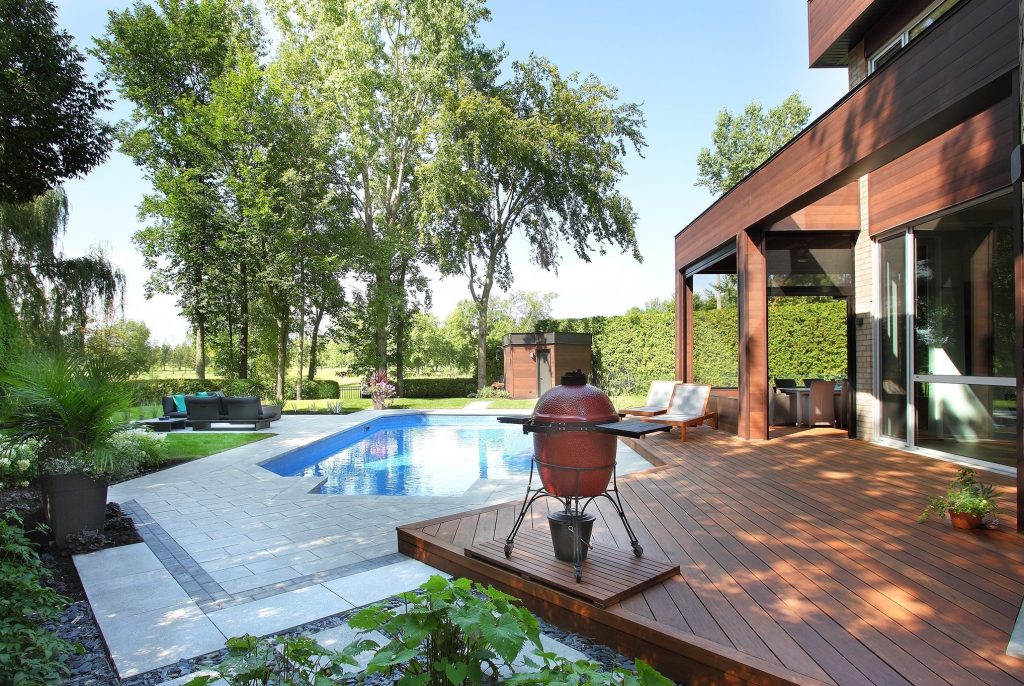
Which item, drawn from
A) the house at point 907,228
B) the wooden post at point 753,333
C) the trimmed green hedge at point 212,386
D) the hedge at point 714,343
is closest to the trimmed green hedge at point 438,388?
the hedge at point 714,343

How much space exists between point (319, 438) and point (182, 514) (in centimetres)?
496

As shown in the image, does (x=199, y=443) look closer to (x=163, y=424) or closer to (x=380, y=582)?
(x=163, y=424)

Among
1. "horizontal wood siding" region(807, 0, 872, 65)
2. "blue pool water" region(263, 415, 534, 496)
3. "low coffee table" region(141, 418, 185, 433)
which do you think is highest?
"horizontal wood siding" region(807, 0, 872, 65)

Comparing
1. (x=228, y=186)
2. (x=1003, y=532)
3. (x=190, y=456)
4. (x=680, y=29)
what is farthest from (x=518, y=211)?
(x=1003, y=532)

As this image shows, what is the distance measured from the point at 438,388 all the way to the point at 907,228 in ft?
55.5

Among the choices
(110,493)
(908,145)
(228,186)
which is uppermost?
(228,186)

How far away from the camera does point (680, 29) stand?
47.3ft

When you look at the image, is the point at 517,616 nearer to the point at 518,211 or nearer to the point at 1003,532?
the point at 1003,532

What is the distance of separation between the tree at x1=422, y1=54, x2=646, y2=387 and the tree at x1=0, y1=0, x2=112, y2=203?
1158 centimetres

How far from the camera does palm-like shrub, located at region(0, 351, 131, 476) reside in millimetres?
4246

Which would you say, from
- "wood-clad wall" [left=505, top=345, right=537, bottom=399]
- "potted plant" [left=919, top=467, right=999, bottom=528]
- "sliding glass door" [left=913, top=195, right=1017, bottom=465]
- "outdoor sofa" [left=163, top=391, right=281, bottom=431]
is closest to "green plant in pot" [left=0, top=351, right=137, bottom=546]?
"potted plant" [left=919, top=467, right=999, bottom=528]

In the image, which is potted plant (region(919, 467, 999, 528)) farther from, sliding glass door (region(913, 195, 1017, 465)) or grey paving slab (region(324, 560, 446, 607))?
grey paving slab (region(324, 560, 446, 607))

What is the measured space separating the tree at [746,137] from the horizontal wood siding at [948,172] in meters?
22.8

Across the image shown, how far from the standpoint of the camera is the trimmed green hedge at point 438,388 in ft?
70.1
